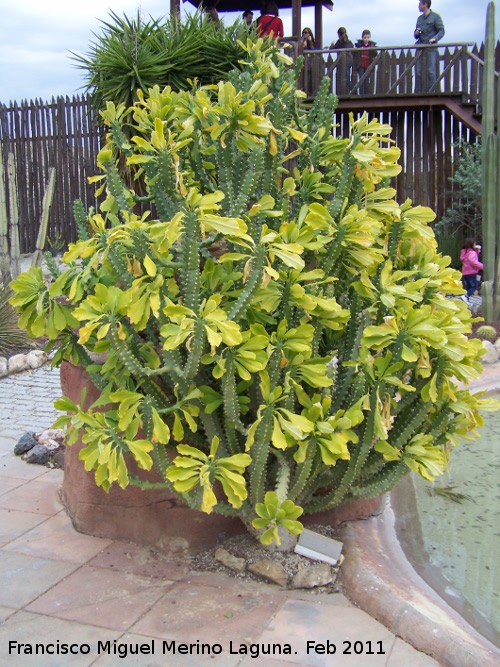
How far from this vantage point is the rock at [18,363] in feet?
26.4

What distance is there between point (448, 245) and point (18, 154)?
8.94 meters

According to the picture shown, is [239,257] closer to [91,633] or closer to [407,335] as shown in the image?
[407,335]

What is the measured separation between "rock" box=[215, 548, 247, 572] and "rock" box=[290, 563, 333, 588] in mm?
264

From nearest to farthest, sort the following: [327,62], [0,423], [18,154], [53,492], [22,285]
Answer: [22,285] < [53,492] < [0,423] < [327,62] < [18,154]

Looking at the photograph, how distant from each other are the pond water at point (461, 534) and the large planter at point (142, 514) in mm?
409

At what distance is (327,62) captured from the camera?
13.1m

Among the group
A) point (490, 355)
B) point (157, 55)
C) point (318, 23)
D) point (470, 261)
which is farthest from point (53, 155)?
point (490, 355)

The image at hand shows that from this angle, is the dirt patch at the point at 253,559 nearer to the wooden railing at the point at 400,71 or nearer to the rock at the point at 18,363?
the rock at the point at 18,363

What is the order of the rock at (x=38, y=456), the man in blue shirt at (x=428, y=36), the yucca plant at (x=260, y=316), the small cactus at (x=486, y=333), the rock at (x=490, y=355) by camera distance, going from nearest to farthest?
the yucca plant at (x=260, y=316), the rock at (x=38, y=456), the rock at (x=490, y=355), the small cactus at (x=486, y=333), the man in blue shirt at (x=428, y=36)

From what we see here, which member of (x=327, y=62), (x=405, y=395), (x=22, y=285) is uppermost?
(x=327, y=62)

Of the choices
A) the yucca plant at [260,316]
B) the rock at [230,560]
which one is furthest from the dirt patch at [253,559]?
the yucca plant at [260,316]

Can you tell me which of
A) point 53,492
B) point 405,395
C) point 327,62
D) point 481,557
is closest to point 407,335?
point 405,395

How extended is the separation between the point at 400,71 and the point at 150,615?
11925 mm

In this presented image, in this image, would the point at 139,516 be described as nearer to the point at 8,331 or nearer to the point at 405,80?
the point at 8,331
